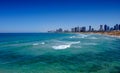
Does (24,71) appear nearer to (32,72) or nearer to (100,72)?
Result: (32,72)

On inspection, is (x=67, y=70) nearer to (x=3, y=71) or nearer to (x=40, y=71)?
(x=40, y=71)

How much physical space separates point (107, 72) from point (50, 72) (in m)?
4.64

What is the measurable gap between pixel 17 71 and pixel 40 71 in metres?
1.90

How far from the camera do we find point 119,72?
14.0m

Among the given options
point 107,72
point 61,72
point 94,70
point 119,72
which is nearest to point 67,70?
point 61,72

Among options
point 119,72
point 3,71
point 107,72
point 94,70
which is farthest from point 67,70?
point 3,71

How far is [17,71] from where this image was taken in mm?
14445

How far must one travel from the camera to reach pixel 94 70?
48.3 feet

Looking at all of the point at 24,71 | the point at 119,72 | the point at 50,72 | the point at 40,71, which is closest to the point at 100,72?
the point at 119,72

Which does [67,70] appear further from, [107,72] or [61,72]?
[107,72]

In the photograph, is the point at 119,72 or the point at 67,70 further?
the point at 67,70

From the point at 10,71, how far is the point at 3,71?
1.90ft

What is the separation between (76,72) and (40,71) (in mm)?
3023

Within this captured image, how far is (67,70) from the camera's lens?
14922mm
